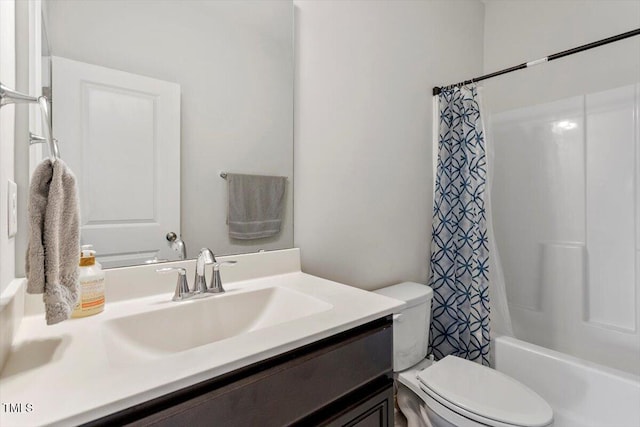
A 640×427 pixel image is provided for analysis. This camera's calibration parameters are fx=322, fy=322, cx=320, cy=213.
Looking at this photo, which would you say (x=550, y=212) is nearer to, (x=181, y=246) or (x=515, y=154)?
(x=515, y=154)

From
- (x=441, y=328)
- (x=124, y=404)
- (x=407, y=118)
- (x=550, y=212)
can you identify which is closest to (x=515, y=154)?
(x=550, y=212)

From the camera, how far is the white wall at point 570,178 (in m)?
1.64

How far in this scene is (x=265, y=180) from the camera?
1232mm

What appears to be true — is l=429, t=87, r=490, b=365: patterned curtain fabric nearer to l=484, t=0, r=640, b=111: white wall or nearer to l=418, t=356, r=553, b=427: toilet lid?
l=418, t=356, r=553, b=427: toilet lid

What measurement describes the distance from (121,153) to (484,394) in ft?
4.68

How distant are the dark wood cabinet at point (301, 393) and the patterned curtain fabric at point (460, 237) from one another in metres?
0.95

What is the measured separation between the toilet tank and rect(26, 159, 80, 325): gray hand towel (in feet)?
3.60

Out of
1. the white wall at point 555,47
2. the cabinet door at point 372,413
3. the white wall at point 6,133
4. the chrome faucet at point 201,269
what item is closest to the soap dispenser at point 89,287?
the white wall at point 6,133

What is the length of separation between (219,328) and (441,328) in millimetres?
1258

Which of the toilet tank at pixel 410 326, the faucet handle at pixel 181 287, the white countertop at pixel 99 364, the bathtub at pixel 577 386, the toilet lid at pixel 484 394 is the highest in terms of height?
the faucet handle at pixel 181 287

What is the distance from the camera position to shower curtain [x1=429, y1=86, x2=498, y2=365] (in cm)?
162

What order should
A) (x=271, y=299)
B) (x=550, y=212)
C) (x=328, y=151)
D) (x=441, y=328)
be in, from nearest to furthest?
(x=271, y=299)
(x=328, y=151)
(x=441, y=328)
(x=550, y=212)

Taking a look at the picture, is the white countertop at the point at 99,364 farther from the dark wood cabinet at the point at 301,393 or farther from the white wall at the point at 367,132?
the white wall at the point at 367,132

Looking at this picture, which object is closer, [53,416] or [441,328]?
[53,416]
